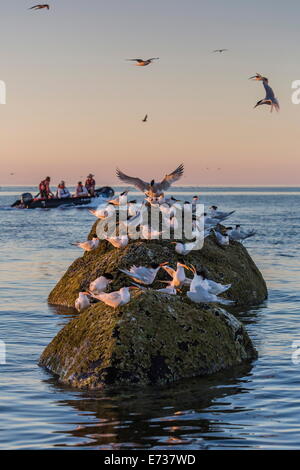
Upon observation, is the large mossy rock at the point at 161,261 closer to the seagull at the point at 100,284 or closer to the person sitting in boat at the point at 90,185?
the seagull at the point at 100,284

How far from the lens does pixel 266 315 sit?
15086mm

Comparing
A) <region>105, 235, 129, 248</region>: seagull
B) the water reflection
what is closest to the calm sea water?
the water reflection

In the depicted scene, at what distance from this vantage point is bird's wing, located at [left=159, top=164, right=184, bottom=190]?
2097 cm

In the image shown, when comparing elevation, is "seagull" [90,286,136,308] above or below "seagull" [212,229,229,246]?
below

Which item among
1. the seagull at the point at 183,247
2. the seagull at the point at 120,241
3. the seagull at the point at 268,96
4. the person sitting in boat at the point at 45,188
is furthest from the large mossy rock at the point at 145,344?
the person sitting in boat at the point at 45,188

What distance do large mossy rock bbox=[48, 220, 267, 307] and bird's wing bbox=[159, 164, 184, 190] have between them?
4054 mm

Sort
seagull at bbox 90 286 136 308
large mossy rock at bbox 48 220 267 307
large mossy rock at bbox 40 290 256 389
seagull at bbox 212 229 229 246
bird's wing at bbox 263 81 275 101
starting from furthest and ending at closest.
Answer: bird's wing at bbox 263 81 275 101, seagull at bbox 212 229 229 246, large mossy rock at bbox 48 220 267 307, seagull at bbox 90 286 136 308, large mossy rock at bbox 40 290 256 389

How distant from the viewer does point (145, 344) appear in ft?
32.3

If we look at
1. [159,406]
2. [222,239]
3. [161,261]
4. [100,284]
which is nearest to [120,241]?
[161,261]

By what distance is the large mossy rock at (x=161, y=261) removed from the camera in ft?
47.4

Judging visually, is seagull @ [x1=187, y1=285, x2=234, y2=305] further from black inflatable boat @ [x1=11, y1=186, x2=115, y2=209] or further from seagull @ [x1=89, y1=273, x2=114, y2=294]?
black inflatable boat @ [x1=11, y1=186, x2=115, y2=209]

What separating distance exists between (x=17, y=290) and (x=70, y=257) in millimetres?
7723
